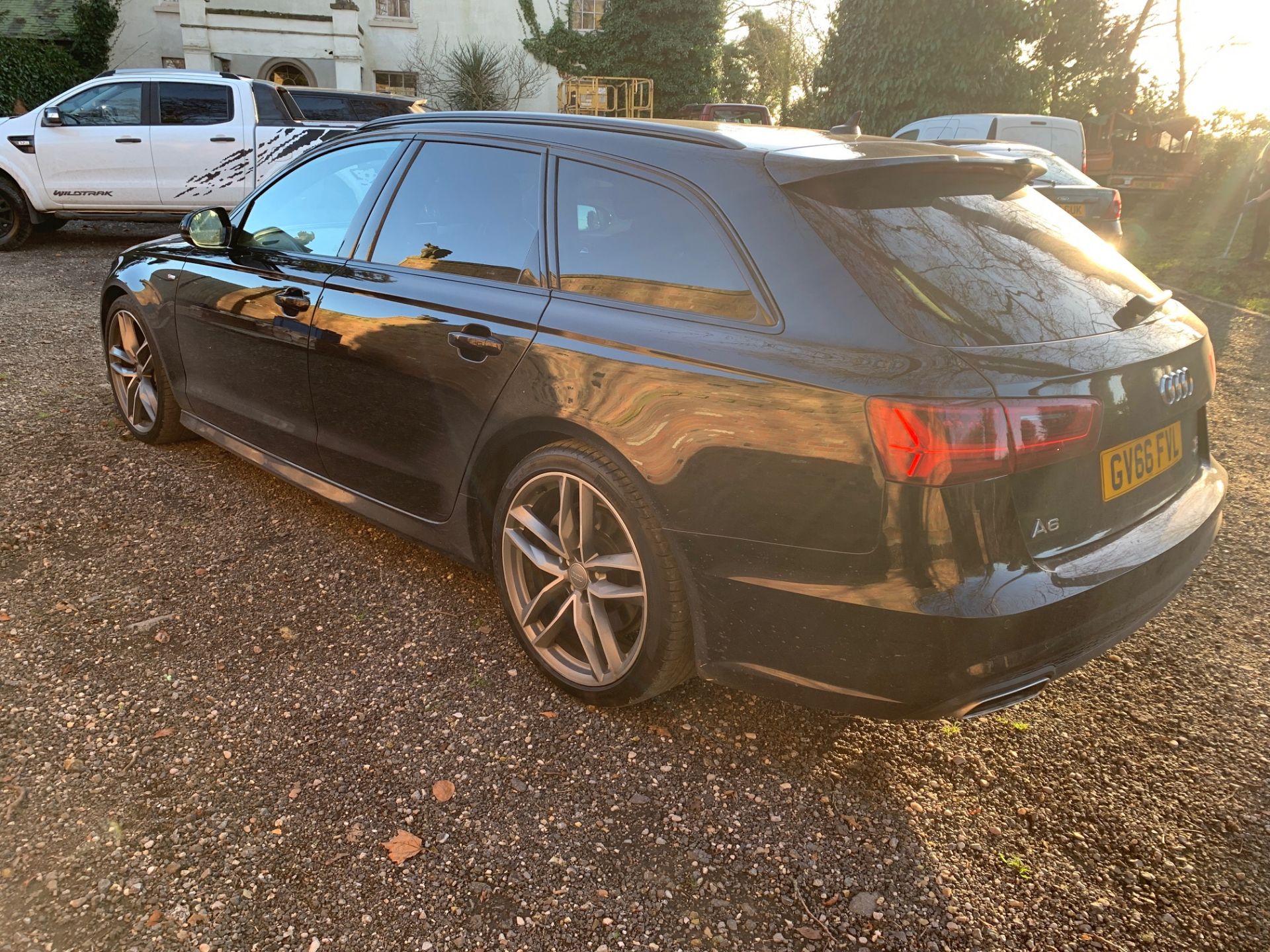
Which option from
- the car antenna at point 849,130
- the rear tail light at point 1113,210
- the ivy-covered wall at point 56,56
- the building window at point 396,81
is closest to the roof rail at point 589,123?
the car antenna at point 849,130

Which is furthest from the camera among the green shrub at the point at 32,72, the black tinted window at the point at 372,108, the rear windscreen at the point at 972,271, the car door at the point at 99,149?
the green shrub at the point at 32,72

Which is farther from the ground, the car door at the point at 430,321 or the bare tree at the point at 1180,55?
the bare tree at the point at 1180,55

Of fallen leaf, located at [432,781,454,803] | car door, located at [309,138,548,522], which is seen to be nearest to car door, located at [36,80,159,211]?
car door, located at [309,138,548,522]

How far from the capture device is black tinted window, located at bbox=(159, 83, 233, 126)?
1125 cm

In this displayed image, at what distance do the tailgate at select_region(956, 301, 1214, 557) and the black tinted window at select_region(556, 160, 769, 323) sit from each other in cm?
64

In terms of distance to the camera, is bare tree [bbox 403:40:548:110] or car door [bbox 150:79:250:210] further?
bare tree [bbox 403:40:548:110]

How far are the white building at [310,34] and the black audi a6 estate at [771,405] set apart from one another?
24869mm

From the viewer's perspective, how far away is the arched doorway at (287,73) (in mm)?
25344

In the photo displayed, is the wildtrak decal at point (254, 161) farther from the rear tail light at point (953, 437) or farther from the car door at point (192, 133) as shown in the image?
the rear tail light at point (953, 437)

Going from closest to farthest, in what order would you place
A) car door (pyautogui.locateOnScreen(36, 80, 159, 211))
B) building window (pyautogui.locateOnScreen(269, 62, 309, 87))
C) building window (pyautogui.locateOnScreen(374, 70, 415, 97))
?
A: car door (pyautogui.locateOnScreen(36, 80, 159, 211)) → building window (pyautogui.locateOnScreen(269, 62, 309, 87)) → building window (pyautogui.locateOnScreen(374, 70, 415, 97))

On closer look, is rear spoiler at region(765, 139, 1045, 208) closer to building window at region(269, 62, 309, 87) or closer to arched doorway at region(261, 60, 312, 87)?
arched doorway at region(261, 60, 312, 87)

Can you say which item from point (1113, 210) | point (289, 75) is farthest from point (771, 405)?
point (289, 75)

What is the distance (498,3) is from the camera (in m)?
27.6

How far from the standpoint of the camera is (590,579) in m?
2.76
